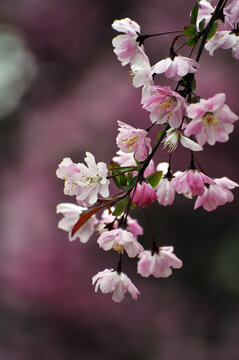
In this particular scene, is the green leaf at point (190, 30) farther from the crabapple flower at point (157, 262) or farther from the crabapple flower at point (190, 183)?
the crabapple flower at point (157, 262)

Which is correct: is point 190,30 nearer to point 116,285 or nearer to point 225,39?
point 225,39

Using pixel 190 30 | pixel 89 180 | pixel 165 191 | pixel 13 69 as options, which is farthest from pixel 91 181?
pixel 13 69

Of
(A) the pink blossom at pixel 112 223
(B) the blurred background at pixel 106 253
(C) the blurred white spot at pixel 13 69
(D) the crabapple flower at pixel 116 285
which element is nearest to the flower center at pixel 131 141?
(A) the pink blossom at pixel 112 223

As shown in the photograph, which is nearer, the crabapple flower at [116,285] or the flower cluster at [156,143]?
the flower cluster at [156,143]

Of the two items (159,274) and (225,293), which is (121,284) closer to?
(159,274)

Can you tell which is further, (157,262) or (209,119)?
(157,262)

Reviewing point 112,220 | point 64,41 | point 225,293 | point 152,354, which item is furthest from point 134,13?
point 112,220
